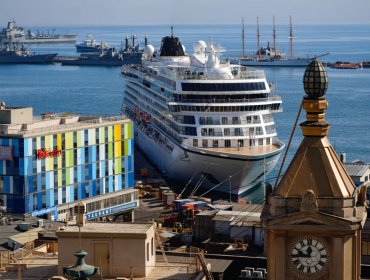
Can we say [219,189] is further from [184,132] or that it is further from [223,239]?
[223,239]

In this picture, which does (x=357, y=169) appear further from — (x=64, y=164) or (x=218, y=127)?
(x=218, y=127)

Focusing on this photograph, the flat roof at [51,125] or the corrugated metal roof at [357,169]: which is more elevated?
the flat roof at [51,125]

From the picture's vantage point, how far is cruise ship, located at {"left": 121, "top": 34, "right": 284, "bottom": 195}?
214ft

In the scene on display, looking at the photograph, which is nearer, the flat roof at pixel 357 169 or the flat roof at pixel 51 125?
the flat roof at pixel 51 125

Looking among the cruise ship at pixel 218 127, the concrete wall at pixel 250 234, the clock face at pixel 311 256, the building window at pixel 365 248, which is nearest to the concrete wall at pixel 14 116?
the cruise ship at pixel 218 127

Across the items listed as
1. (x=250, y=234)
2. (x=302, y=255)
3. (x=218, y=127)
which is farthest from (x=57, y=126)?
(x=302, y=255)

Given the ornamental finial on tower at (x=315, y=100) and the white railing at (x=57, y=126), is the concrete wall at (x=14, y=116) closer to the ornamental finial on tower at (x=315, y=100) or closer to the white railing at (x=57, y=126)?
the white railing at (x=57, y=126)

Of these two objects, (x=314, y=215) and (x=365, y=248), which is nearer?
(x=314, y=215)

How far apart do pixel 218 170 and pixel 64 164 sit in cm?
1420

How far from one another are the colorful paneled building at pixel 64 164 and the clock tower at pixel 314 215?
3907 centimetres

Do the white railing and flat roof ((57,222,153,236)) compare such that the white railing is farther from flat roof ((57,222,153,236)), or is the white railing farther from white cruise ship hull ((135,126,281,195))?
flat roof ((57,222,153,236))

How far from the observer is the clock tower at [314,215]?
10867mm

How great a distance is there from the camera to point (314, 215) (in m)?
10.8

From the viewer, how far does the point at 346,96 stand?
5246 inches
